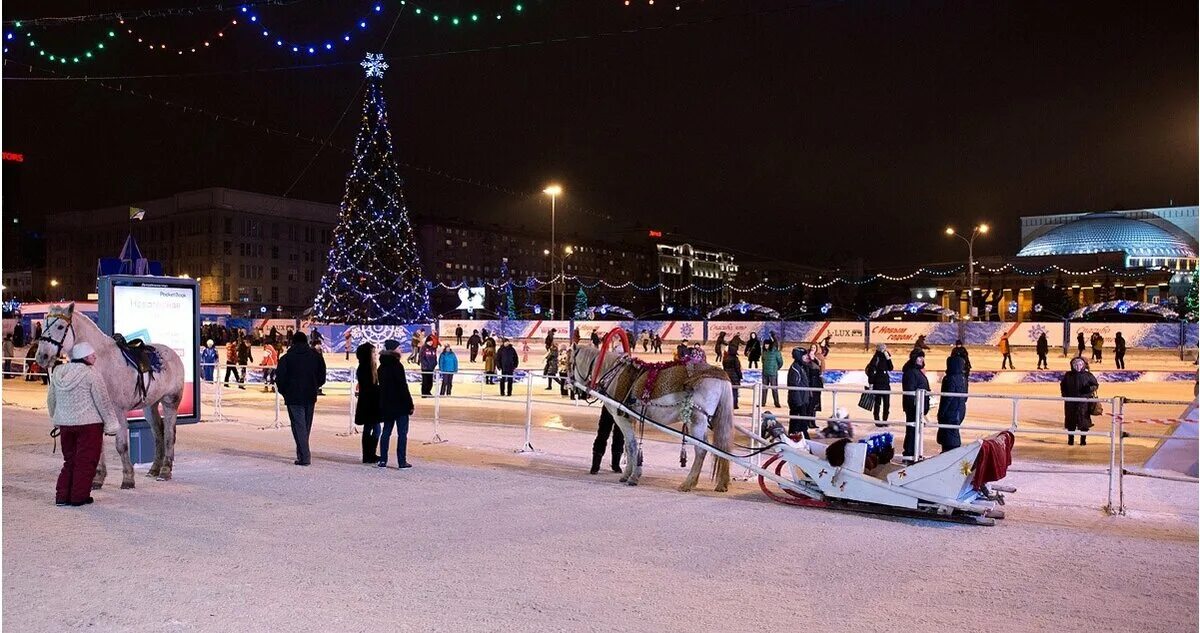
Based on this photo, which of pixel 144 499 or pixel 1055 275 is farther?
pixel 1055 275

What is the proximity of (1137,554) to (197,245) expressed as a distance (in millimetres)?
102040

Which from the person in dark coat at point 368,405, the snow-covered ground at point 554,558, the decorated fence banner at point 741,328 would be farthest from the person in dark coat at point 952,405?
the decorated fence banner at point 741,328

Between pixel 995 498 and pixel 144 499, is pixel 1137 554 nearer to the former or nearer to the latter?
pixel 995 498

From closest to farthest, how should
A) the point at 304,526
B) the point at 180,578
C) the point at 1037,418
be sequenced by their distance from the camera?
the point at 180,578
the point at 304,526
the point at 1037,418

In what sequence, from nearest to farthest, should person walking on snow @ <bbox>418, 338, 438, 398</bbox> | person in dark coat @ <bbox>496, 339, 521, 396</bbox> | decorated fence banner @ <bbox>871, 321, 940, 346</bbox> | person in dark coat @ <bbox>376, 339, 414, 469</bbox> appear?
person in dark coat @ <bbox>376, 339, 414, 469</bbox> → person walking on snow @ <bbox>418, 338, 438, 398</bbox> → person in dark coat @ <bbox>496, 339, 521, 396</bbox> → decorated fence banner @ <bbox>871, 321, 940, 346</bbox>

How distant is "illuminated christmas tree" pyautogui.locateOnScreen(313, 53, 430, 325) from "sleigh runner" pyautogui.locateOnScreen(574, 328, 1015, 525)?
29.6 meters

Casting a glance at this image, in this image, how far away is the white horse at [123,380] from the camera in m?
8.16

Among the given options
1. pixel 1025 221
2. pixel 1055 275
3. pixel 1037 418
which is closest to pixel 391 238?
pixel 1037 418

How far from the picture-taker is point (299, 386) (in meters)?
10.9

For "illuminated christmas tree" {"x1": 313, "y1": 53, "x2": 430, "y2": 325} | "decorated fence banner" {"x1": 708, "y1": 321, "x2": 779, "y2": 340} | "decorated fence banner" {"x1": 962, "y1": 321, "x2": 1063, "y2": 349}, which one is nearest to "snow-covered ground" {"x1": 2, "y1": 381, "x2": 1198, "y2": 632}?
"decorated fence banner" {"x1": 962, "y1": 321, "x2": 1063, "y2": 349}

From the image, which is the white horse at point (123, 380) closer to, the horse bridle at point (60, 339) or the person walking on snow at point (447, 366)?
the horse bridle at point (60, 339)

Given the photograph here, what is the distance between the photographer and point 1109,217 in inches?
5030

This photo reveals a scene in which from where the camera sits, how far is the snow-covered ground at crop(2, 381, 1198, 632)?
531 centimetres

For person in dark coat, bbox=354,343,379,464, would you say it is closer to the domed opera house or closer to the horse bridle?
the horse bridle
